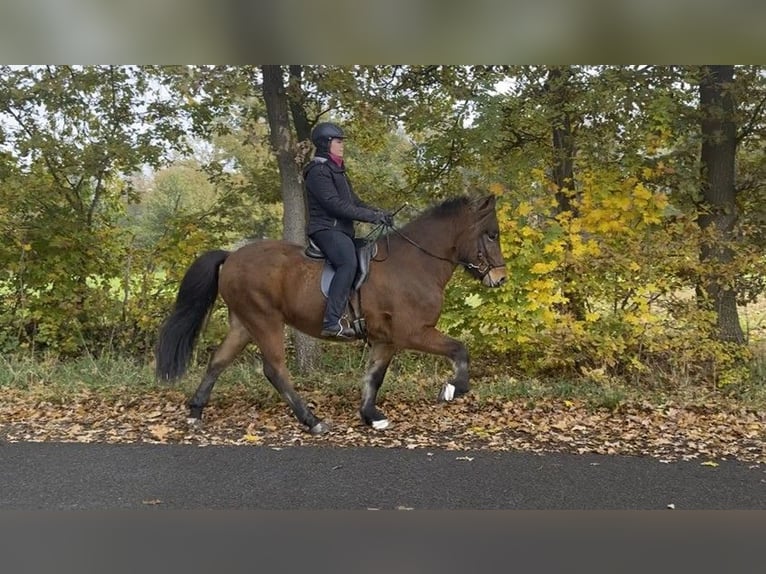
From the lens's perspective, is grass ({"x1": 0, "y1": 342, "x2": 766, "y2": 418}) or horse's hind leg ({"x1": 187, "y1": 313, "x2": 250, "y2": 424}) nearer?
horse's hind leg ({"x1": 187, "y1": 313, "x2": 250, "y2": 424})

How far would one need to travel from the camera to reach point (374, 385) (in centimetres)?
663

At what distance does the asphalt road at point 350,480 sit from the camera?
14.5 ft

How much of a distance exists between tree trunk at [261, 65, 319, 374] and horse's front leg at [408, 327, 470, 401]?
10.3 feet

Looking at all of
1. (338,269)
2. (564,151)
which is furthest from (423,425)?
(564,151)

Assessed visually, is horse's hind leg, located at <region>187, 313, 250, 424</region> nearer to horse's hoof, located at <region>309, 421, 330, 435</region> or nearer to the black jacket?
horse's hoof, located at <region>309, 421, 330, 435</region>

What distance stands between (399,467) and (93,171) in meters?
7.26

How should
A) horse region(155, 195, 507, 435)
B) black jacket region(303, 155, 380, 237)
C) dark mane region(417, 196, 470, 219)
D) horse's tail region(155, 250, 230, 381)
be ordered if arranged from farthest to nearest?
horse's tail region(155, 250, 230, 381) → dark mane region(417, 196, 470, 219) → horse region(155, 195, 507, 435) → black jacket region(303, 155, 380, 237)

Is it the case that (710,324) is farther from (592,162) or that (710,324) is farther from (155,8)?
(155,8)

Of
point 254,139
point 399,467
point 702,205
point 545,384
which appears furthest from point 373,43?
point 702,205

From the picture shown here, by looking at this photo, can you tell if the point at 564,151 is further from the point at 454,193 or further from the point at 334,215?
the point at 334,215

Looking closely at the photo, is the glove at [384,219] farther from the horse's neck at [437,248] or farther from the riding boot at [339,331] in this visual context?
the riding boot at [339,331]

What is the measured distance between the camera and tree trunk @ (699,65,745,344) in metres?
8.85

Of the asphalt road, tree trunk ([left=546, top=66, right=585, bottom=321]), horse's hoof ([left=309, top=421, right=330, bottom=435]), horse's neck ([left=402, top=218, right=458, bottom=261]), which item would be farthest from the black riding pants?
tree trunk ([left=546, top=66, right=585, bottom=321])

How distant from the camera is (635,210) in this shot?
8.70 metres
